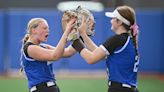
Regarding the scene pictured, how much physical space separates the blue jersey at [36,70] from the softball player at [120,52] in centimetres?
57

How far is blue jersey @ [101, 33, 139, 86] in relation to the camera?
5738 millimetres

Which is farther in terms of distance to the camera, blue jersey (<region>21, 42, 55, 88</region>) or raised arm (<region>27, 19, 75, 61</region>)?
blue jersey (<region>21, 42, 55, 88</region>)

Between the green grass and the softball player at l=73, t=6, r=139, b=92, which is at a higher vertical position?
the softball player at l=73, t=6, r=139, b=92

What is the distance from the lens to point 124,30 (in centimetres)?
589

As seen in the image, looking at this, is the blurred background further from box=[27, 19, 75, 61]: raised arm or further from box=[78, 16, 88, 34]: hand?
box=[78, 16, 88, 34]: hand

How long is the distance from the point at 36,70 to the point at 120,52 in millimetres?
1104

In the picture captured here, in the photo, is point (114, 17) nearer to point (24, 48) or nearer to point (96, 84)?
point (24, 48)

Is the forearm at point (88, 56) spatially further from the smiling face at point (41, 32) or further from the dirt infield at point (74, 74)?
the dirt infield at point (74, 74)

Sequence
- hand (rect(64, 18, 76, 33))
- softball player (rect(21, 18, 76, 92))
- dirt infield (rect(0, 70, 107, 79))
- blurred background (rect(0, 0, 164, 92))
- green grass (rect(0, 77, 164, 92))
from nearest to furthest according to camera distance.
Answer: hand (rect(64, 18, 76, 33)) → softball player (rect(21, 18, 76, 92)) → green grass (rect(0, 77, 164, 92)) → dirt infield (rect(0, 70, 107, 79)) → blurred background (rect(0, 0, 164, 92))

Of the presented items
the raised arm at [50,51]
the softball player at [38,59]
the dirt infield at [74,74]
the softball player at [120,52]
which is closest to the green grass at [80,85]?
the dirt infield at [74,74]

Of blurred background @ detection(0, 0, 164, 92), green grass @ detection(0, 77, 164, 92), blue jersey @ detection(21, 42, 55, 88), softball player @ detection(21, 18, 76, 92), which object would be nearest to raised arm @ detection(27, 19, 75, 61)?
softball player @ detection(21, 18, 76, 92)

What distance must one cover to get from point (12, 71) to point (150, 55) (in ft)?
16.4

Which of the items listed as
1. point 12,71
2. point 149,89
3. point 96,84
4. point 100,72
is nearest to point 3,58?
point 12,71

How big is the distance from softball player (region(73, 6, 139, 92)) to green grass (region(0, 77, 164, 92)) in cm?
665
